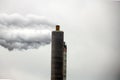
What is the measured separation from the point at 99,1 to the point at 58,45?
1.35m

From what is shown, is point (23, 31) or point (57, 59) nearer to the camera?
point (57, 59)

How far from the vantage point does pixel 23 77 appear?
376 cm

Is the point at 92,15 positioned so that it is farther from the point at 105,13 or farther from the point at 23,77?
the point at 23,77

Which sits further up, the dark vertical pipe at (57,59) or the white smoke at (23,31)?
the white smoke at (23,31)

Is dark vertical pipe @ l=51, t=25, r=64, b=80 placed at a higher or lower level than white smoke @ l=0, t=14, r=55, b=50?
lower

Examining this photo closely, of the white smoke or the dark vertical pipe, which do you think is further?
the white smoke

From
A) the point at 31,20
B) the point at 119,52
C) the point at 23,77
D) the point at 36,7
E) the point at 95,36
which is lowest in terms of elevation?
the point at 23,77

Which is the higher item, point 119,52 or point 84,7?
point 84,7

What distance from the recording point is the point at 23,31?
12.6ft

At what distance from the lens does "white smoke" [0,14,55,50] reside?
3799mm

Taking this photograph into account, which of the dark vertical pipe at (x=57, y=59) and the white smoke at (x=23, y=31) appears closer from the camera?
the dark vertical pipe at (x=57, y=59)

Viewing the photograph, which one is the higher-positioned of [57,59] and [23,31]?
[23,31]

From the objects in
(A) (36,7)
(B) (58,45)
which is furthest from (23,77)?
(A) (36,7)

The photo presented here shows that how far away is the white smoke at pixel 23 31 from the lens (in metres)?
3.80
